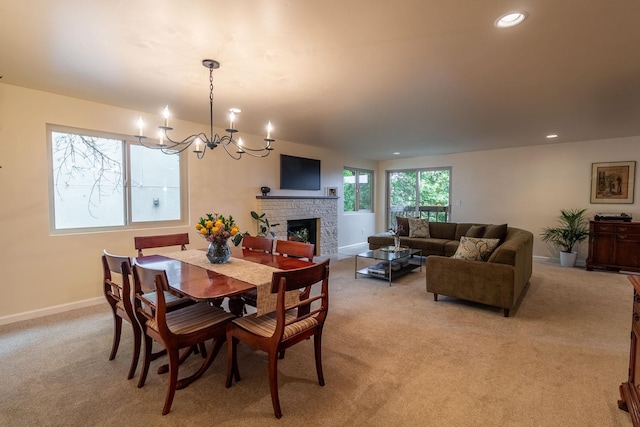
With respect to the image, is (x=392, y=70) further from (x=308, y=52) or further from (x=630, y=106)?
(x=630, y=106)

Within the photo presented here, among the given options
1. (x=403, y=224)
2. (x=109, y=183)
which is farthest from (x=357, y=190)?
(x=109, y=183)

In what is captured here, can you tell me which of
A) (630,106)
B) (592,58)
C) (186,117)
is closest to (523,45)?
(592,58)

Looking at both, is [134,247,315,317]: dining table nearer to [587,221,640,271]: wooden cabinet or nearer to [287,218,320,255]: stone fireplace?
[287,218,320,255]: stone fireplace

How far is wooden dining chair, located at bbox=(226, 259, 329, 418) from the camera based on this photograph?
5.39 feet

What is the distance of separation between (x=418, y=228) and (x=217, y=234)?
481cm

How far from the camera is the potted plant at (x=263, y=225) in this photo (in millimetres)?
5082

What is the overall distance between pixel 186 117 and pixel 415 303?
3785 mm

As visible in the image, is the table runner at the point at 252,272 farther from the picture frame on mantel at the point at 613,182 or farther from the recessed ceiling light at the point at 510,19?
the picture frame on mantel at the point at 613,182

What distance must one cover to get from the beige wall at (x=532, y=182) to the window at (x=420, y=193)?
228 mm

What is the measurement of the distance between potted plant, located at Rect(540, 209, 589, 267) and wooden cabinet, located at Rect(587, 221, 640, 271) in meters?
0.25

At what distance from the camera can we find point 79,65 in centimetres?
245

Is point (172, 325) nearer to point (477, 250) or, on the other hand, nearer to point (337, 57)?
point (337, 57)

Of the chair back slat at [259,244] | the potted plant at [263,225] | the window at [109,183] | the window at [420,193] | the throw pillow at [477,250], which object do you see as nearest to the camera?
the chair back slat at [259,244]

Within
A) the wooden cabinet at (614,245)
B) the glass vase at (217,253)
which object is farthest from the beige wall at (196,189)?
the glass vase at (217,253)
